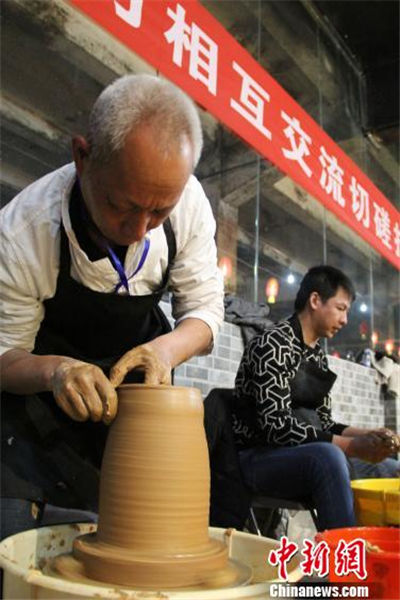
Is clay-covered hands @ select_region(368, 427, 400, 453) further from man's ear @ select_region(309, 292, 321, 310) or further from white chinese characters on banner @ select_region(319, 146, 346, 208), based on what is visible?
white chinese characters on banner @ select_region(319, 146, 346, 208)

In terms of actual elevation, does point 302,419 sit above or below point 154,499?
above

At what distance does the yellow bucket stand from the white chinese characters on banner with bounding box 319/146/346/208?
283 cm

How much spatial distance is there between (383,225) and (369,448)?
148 inches

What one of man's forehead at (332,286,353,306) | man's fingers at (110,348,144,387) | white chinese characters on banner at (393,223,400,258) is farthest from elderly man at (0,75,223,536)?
white chinese characters on banner at (393,223,400,258)

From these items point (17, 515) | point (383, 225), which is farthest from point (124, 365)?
point (383, 225)

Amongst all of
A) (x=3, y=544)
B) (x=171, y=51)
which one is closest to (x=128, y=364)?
(x=3, y=544)

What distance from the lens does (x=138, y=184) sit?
48.7 inches

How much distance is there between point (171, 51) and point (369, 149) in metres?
6.16

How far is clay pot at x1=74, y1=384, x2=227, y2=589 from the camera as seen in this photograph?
1057 millimetres

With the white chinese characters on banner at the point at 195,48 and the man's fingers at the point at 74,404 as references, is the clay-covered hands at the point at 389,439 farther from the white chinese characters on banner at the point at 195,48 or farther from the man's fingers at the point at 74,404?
the white chinese characters on banner at the point at 195,48

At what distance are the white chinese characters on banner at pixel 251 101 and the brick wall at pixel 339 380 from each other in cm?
122

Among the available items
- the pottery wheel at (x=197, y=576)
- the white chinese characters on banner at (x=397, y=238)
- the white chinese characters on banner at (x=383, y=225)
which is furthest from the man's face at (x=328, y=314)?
the white chinese characters on banner at (x=397, y=238)

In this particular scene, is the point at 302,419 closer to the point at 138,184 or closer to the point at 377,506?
the point at 377,506

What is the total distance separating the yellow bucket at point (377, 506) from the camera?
6.20 ft
